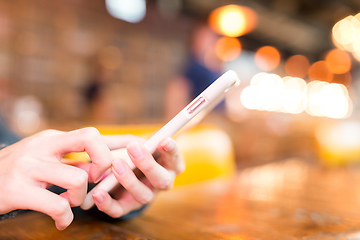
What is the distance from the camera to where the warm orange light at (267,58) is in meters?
6.38

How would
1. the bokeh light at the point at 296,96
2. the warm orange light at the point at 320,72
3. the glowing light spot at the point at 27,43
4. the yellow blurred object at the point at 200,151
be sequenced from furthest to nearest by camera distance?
the warm orange light at the point at 320,72, the bokeh light at the point at 296,96, the glowing light spot at the point at 27,43, the yellow blurred object at the point at 200,151

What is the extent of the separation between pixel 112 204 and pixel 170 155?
0.09 metres

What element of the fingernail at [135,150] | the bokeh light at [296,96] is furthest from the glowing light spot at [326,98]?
the fingernail at [135,150]

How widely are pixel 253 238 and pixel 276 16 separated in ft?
18.5

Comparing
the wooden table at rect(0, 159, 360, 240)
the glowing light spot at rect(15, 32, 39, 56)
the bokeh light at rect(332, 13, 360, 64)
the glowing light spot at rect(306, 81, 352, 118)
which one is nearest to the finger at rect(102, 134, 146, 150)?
the wooden table at rect(0, 159, 360, 240)

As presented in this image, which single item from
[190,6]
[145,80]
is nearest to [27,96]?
[145,80]

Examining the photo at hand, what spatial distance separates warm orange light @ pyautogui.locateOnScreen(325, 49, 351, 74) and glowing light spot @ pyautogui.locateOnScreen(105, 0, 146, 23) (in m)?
5.34

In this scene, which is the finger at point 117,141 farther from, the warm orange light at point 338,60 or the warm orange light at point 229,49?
the warm orange light at point 338,60

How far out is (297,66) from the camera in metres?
7.66

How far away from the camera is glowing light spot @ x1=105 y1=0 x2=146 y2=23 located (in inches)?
148

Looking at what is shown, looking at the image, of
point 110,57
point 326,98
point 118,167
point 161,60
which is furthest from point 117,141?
point 326,98

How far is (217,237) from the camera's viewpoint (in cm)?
36

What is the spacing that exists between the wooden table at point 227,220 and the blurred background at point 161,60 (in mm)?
1010

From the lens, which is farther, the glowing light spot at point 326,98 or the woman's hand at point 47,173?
the glowing light spot at point 326,98
